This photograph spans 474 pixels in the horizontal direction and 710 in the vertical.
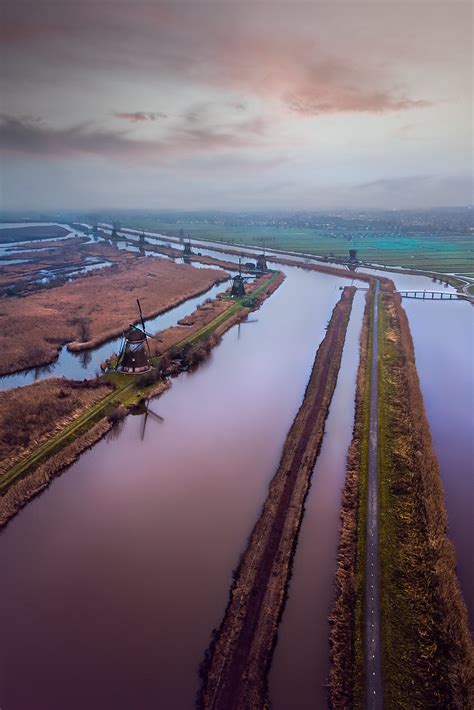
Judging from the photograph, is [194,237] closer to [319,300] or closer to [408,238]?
[408,238]

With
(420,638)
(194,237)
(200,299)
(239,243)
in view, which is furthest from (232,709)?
(194,237)

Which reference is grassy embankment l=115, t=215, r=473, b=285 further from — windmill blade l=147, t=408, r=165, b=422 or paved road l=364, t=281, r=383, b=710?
windmill blade l=147, t=408, r=165, b=422

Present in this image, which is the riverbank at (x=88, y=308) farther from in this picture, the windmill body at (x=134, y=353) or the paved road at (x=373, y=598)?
the paved road at (x=373, y=598)

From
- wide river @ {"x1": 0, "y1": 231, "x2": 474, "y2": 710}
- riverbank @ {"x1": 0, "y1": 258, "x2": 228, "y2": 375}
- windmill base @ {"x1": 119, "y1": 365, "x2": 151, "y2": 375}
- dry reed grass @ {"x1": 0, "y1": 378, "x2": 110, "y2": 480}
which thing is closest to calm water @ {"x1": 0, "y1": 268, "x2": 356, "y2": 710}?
wide river @ {"x1": 0, "y1": 231, "x2": 474, "y2": 710}

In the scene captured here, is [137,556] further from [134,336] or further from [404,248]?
[404,248]

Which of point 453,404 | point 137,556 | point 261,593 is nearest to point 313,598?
point 261,593

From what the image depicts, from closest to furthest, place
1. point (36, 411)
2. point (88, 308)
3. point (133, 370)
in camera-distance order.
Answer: point (36, 411)
point (133, 370)
point (88, 308)
